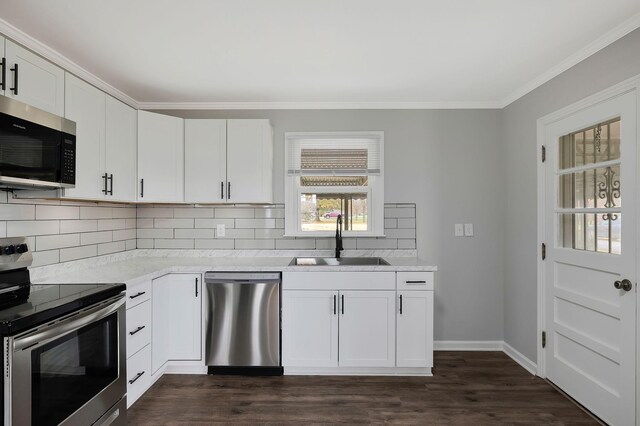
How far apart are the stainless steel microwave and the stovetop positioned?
0.58 meters

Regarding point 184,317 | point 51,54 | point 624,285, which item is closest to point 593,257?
point 624,285

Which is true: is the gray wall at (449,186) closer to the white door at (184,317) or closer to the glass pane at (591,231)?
the glass pane at (591,231)

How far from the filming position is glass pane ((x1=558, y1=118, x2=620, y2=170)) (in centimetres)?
208

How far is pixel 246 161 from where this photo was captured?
9.98ft

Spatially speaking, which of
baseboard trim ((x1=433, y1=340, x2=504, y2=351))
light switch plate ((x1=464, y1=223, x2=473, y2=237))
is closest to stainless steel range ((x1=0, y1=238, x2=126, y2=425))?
baseboard trim ((x1=433, y1=340, x2=504, y2=351))

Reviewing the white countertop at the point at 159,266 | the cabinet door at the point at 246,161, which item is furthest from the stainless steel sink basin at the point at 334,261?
the cabinet door at the point at 246,161

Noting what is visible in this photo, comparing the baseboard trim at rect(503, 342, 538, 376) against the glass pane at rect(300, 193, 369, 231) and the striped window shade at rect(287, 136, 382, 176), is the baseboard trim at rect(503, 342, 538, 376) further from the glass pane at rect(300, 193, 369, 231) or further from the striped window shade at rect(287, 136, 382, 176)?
the striped window shade at rect(287, 136, 382, 176)

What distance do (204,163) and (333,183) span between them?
1212mm

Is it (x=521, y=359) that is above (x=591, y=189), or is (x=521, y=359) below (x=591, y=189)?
below

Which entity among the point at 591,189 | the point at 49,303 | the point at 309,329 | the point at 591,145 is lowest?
the point at 309,329

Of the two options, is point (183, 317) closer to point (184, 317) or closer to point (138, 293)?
point (184, 317)

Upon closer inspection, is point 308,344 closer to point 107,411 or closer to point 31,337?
point 107,411

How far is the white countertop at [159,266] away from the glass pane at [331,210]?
0.31 m

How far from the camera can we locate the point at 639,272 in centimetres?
188
